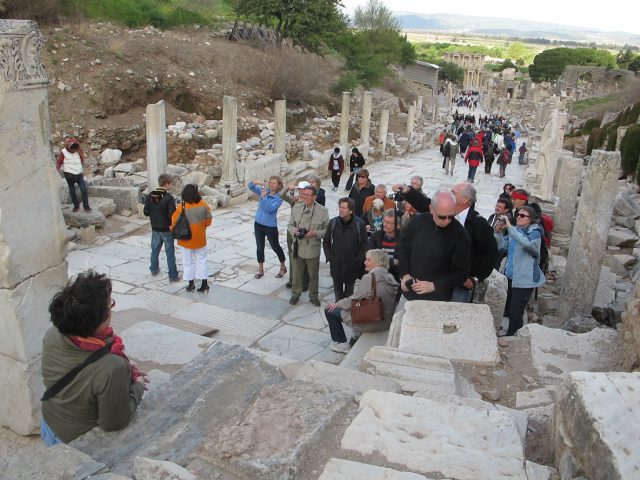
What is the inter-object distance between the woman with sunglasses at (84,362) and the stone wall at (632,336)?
351 cm

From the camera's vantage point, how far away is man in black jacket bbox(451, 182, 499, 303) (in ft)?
15.7

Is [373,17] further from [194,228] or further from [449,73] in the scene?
[194,228]

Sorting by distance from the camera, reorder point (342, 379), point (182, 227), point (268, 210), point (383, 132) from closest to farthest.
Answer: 1. point (342, 379)
2. point (182, 227)
3. point (268, 210)
4. point (383, 132)

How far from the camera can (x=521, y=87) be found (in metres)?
71.1

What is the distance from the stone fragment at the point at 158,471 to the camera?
2.43 m

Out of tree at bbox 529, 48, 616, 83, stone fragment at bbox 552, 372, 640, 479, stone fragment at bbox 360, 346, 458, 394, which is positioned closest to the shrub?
→ stone fragment at bbox 360, 346, 458, 394

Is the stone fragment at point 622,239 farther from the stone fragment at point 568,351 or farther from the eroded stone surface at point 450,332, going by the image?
the eroded stone surface at point 450,332

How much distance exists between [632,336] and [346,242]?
3023mm

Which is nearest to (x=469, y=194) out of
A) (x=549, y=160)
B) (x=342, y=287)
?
(x=342, y=287)

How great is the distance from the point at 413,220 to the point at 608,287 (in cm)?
497

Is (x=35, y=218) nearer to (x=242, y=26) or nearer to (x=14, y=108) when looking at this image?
(x=14, y=108)

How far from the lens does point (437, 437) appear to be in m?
2.72

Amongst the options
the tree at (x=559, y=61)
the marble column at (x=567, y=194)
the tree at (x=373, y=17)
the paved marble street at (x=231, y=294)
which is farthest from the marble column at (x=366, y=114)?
the tree at (x=559, y=61)

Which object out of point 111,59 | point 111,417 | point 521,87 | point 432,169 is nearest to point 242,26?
point 111,59
